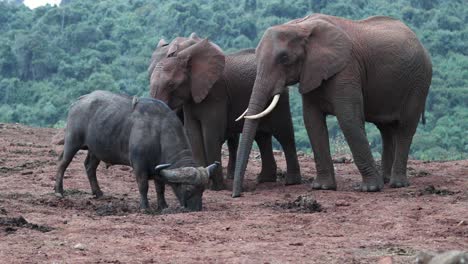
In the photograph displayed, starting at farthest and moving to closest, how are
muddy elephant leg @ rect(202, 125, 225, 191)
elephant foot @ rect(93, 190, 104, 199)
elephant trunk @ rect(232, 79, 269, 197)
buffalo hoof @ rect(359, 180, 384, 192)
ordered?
muddy elephant leg @ rect(202, 125, 225, 191) → buffalo hoof @ rect(359, 180, 384, 192) → elephant trunk @ rect(232, 79, 269, 197) → elephant foot @ rect(93, 190, 104, 199)

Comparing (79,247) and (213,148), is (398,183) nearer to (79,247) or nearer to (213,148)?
(213,148)

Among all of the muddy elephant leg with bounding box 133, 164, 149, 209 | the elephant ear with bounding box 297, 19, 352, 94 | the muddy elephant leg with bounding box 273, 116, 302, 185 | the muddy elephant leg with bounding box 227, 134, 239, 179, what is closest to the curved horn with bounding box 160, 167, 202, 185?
the muddy elephant leg with bounding box 133, 164, 149, 209

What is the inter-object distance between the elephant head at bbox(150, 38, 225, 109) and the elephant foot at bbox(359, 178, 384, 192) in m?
2.34

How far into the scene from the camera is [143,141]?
445 inches

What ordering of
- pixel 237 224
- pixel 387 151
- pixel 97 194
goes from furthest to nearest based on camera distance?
pixel 387 151 < pixel 97 194 < pixel 237 224

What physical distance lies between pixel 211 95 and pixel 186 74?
0.43 meters

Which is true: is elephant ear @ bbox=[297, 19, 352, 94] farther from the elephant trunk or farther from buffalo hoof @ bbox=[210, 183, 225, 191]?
buffalo hoof @ bbox=[210, 183, 225, 191]

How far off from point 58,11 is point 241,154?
33.5 m

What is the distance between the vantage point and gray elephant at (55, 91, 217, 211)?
36.6 feet

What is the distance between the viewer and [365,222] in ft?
32.8

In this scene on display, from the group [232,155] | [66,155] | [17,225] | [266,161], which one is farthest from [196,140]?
[17,225]

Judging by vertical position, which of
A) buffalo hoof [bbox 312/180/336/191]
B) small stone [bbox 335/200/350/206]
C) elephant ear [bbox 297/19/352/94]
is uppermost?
elephant ear [bbox 297/19/352/94]

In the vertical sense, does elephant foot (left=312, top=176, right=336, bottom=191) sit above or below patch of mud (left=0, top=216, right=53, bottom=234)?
below

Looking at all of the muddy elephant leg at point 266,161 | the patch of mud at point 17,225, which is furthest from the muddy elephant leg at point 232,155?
the patch of mud at point 17,225
